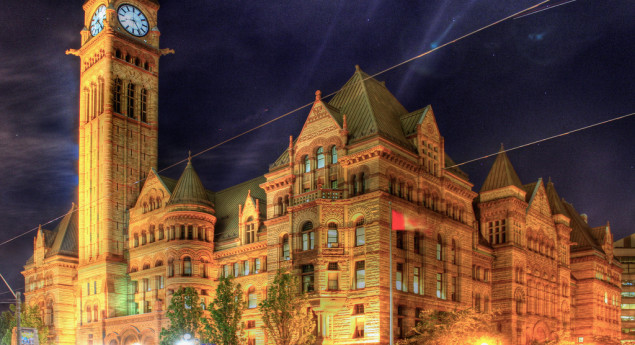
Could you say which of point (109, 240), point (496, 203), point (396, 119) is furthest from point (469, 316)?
point (109, 240)

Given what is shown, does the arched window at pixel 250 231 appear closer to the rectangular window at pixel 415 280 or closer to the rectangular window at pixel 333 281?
the rectangular window at pixel 333 281

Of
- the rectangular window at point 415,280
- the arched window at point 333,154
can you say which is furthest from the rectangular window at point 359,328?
the arched window at point 333,154

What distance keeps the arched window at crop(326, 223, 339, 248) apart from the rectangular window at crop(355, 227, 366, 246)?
62.5 inches

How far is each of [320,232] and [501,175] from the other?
2755cm

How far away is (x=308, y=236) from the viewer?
57344 mm

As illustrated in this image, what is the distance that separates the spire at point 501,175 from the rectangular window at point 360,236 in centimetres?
2421

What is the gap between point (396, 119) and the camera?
6222 cm

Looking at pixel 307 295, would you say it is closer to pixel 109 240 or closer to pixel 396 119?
pixel 396 119

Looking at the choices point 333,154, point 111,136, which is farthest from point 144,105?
point 333,154

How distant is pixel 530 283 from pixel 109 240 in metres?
45.1

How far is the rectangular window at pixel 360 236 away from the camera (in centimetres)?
5554

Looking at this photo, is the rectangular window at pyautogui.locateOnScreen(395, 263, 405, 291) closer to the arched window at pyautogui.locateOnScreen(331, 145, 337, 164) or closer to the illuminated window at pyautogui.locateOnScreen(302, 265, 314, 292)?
the illuminated window at pyautogui.locateOnScreen(302, 265, 314, 292)

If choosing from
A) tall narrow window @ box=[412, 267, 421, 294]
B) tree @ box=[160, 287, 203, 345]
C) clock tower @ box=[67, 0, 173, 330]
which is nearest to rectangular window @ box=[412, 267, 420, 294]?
tall narrow window @ box=[412, 267, 421, 294]

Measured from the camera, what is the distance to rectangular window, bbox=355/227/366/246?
5554 centimetres
